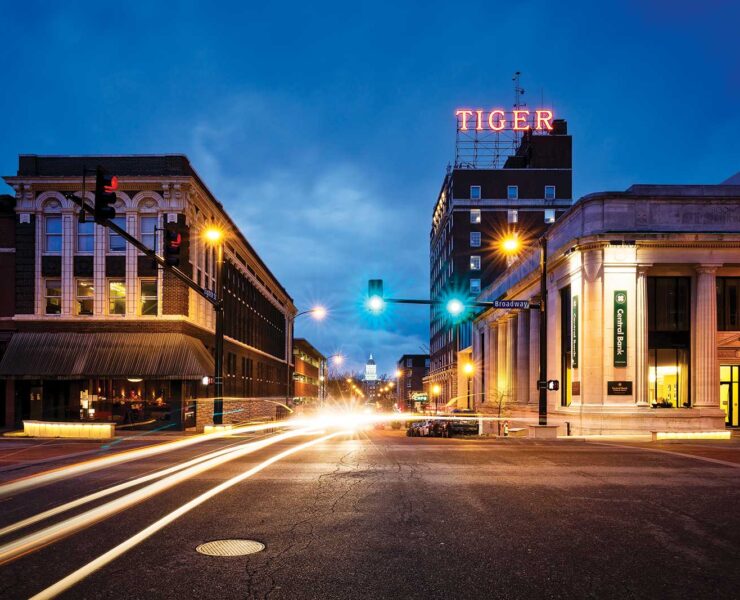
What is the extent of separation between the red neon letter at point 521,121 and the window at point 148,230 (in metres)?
61.8

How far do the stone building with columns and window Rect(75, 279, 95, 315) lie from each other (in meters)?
26.6

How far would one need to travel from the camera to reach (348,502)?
10.2 m

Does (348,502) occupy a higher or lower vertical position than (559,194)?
lower

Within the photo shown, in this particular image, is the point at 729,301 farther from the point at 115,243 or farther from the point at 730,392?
the point at 115,243

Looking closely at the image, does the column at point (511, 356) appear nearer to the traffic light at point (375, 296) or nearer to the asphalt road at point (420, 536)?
the traffic light at point (375, 296)

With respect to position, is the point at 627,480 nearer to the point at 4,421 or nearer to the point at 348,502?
the point at 348,502

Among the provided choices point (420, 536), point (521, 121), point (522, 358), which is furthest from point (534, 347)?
point (521, 121)

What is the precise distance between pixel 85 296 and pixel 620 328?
1150 inches

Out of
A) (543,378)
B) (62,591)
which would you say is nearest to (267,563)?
(62,591)

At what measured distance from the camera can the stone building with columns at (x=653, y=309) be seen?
3044 centimetres

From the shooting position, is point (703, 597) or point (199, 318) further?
point (199, 318)

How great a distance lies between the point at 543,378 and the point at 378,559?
22140 mm

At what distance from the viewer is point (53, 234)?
36.2 m

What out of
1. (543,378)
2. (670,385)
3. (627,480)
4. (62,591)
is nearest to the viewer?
(62,591)
